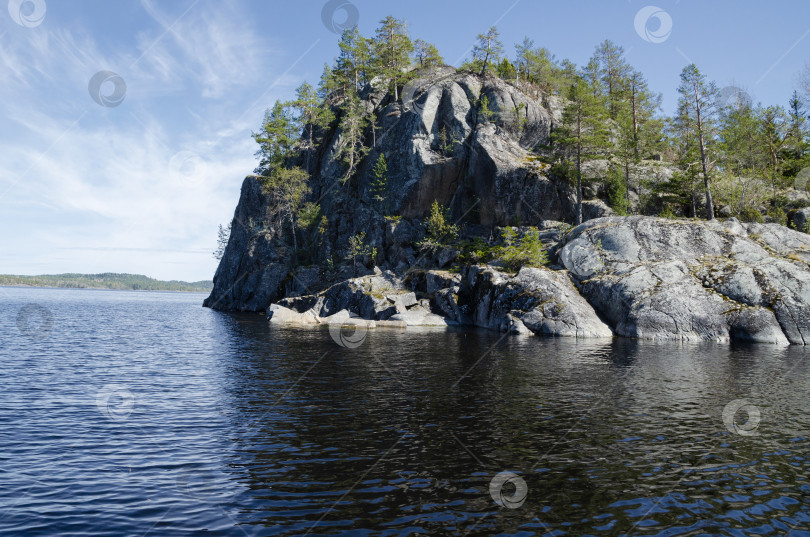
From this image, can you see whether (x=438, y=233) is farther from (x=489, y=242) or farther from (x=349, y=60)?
(x=349, y=60)

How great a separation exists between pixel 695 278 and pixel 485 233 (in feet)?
111

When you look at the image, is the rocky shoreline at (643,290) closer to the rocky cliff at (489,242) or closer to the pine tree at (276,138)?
the rocky cliff at (489,242)

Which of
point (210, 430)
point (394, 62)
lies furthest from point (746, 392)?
point (394, 62)

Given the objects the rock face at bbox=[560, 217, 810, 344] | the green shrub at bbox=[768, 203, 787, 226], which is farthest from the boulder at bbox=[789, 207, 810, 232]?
the rock face at bbox=[560, 217, 810, 344]

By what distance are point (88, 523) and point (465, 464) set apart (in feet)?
28.9

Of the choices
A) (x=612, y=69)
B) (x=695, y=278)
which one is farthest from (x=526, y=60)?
(x=695, y=278)

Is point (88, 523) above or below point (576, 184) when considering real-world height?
below

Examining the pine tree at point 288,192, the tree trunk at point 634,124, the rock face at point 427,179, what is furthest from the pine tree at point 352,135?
the tree trunk at point 634,124

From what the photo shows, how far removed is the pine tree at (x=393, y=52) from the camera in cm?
9000

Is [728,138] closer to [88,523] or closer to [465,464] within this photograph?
[465,464]

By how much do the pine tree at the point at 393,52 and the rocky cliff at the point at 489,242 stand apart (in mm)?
3931

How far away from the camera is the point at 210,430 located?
15.4m

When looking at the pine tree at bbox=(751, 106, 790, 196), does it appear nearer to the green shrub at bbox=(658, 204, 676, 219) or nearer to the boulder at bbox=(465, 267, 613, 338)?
the green shrub at bbox=(658, 204, 676, 219)

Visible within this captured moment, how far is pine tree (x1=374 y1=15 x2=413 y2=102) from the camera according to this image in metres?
90.0
